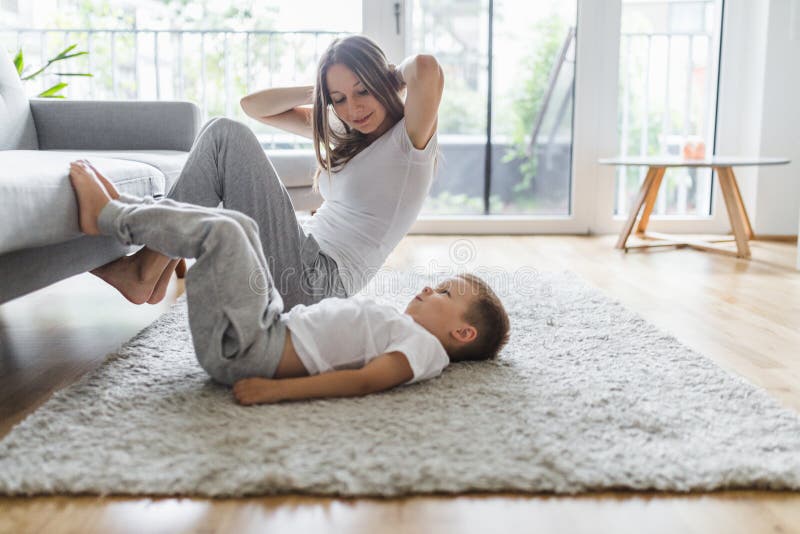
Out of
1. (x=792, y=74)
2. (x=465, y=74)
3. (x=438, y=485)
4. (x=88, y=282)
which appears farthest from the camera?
(x=465, y=74)

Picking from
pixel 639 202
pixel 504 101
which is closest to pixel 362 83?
pixel 639 202

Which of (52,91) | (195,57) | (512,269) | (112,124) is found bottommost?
(512,269)

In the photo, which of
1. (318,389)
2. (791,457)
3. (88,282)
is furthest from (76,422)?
(88,282)

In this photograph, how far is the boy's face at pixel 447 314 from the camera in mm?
1462

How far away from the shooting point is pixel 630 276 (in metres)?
2.79

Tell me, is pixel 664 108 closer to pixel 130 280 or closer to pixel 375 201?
pixel 375 201

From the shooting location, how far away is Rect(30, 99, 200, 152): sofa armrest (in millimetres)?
2498

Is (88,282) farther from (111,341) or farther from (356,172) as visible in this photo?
(356,172)

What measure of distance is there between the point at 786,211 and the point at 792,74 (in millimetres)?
690

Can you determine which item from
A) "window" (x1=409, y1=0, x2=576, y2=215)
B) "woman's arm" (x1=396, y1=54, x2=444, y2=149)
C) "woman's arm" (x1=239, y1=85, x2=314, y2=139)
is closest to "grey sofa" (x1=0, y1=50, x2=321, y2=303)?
"woman's arm" (x1=239, y1=85, x2=314, y2=139)

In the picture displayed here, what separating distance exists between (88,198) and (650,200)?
295cm

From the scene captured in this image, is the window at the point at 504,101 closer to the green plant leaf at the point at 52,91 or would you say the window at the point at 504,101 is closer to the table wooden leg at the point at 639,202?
the table wooden leg at the point at 639,202

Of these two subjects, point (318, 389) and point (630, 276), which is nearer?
point (318, 389)

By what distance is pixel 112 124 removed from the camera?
2.53 m
